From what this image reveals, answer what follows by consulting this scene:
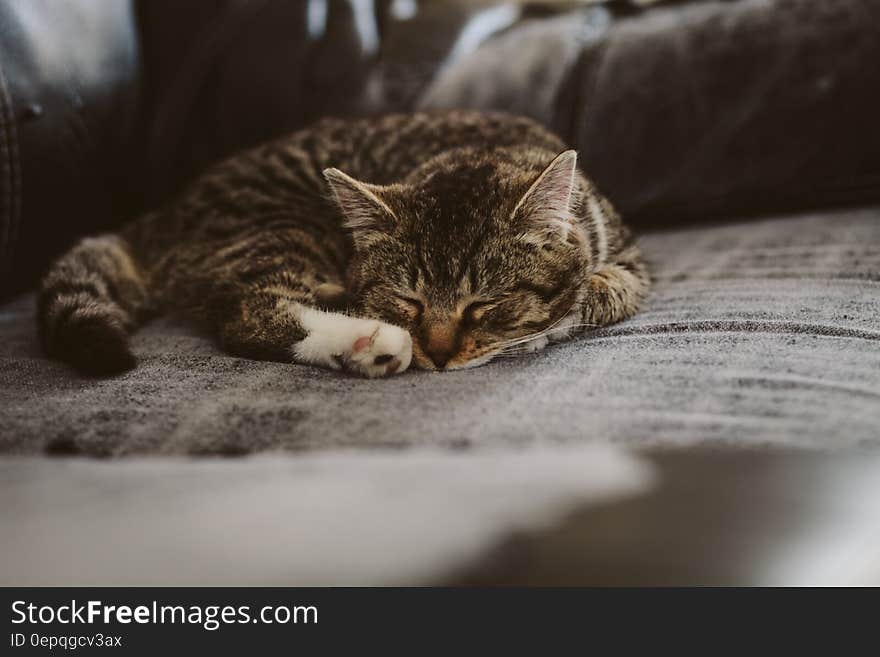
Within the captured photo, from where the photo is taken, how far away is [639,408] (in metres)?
0.71

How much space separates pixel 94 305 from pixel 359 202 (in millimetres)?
455

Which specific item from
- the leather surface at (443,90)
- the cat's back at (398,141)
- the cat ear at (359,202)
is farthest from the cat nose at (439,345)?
the leather surface at (443,90)

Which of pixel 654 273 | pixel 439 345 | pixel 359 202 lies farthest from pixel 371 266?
pixel 654 273

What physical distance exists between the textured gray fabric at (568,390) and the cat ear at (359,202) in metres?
0.31

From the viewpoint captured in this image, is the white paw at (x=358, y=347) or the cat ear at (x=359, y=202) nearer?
the white paw at (x=358, y=347)

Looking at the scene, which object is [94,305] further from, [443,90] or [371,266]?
[443,90]

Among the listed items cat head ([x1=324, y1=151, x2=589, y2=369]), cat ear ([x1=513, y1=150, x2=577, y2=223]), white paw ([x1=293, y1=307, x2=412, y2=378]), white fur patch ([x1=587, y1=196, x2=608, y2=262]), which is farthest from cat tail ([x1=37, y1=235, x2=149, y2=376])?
white fur patch ([x1=587, y1=196, x2=608, y2=262])

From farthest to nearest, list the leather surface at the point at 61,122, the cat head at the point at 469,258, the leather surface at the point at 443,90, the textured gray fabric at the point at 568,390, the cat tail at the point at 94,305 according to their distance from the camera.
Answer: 1. the leather surface at the point at 443,90
2. the leather surface at the point at 61,122
3. the cat head at the point at 469,258
4. the cat tail at the point at 94,305
5. the textured gray fabric at the point at 568,390

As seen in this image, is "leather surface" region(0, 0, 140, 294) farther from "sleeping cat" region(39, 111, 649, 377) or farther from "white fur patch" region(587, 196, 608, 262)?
"white fur patch" region(587, 196, 608, 262)

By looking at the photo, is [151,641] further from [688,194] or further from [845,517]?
[688,194]

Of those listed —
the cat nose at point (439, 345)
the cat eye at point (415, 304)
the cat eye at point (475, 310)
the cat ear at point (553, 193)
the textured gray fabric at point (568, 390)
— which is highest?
the cat ear at point (553, 193)

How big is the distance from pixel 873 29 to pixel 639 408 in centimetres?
121

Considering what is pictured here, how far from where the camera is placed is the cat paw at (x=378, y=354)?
0.95 m

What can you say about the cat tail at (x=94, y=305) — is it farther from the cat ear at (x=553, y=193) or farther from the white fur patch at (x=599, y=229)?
the white fur patch at (x=599, y=229)
